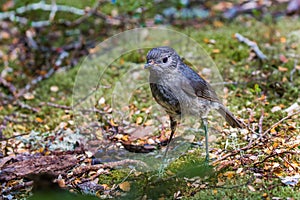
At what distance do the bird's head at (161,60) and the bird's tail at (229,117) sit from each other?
1.86 ft

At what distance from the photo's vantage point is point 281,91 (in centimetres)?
399

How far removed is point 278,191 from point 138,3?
10.8 ft

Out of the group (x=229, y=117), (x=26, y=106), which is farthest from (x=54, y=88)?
(x=229, y=117)

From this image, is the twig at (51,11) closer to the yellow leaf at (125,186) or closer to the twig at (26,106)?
the twig at (26,106)

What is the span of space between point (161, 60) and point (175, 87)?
185 millimetres

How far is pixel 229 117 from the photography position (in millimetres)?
3299

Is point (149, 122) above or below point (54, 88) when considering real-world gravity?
below

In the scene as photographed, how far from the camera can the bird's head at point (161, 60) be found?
279cm

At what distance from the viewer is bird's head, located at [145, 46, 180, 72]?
2.79 meters

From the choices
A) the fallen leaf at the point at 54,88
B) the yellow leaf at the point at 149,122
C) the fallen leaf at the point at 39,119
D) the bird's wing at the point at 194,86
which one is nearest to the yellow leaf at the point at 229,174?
the bird's wing at the point at 194,86

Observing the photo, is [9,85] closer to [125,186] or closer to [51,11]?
[51,11]

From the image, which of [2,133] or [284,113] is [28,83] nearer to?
[2,133]

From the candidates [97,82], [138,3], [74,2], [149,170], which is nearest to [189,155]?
[149,170]

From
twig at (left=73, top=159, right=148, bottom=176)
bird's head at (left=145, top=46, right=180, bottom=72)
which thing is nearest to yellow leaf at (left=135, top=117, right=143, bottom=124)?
twig at (left=73, top=159, right=148, bottom=176)
